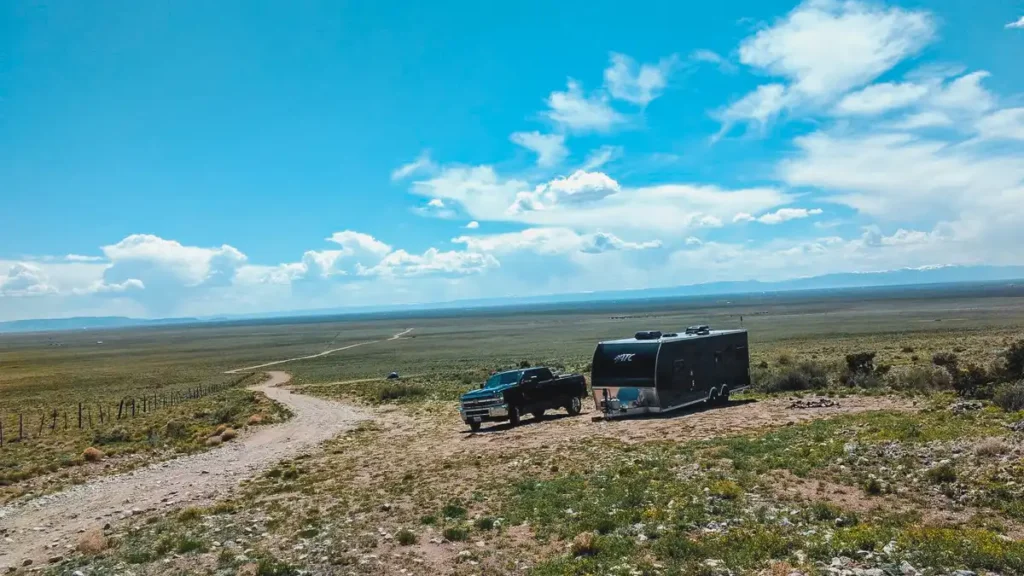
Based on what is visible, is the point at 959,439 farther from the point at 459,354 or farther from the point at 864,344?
the point at 459,354

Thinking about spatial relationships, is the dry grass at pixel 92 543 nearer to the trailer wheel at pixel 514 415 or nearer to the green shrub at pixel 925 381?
the trailer wheel at pixel 514 415

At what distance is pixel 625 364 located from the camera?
82.1 ft

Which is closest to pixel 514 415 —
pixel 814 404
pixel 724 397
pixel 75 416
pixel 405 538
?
pixel 724 397

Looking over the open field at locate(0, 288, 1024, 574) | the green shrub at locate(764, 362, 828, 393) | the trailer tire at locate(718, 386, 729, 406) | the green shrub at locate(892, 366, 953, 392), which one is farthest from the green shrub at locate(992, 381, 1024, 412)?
the green shrub at locate(764, 362, 828, 393)

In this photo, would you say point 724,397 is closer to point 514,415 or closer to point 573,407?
point 573,407

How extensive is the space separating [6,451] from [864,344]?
68537 mm

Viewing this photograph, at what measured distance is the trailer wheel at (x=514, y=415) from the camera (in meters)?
26.7

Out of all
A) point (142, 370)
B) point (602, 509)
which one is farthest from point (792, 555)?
point (142, 370)

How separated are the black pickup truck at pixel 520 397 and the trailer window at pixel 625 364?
292cm

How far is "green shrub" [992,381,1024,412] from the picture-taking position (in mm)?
19156

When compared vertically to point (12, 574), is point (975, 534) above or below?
above

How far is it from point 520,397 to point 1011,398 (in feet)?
55.1

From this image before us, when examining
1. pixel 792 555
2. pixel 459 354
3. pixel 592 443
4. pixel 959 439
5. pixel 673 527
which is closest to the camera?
pixel 792 555

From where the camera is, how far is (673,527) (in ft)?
35.7
